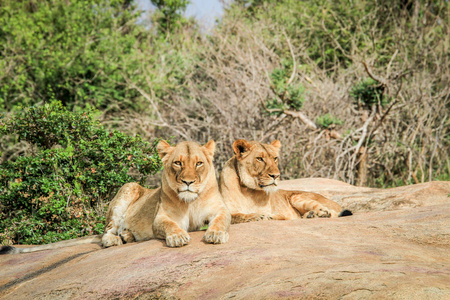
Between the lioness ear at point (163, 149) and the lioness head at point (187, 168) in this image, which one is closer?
the lioness head at point (187, 168)

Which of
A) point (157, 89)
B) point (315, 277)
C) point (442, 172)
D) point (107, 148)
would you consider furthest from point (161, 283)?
point (157, 89)

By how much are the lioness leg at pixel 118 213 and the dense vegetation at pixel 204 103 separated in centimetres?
95

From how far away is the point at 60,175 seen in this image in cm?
680

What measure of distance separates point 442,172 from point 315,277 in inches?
356

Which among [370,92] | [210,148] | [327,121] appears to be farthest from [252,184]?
[370,92]

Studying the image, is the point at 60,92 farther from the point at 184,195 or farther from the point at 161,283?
the point at 161,283

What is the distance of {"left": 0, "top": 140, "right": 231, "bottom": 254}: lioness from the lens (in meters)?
4.47

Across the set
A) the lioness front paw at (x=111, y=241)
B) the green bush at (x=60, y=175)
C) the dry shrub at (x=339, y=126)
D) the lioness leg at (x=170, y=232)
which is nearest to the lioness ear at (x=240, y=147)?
the lioness leg at (x=170, y=232)

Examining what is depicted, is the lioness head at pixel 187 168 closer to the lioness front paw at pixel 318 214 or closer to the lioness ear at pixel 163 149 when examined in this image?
the lioness ear at pixel 163 149

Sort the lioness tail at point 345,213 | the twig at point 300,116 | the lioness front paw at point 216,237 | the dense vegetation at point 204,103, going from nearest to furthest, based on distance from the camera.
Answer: the lioness front paw at point 216,237 < the lioness tail at point 345,213 < the dense vegetation at point 204,103 < the twig at point 300,116

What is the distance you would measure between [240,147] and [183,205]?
1.09 meters

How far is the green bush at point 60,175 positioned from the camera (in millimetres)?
6703

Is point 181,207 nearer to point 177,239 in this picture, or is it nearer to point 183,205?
point 183,205

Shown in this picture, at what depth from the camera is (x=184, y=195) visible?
459 cm
